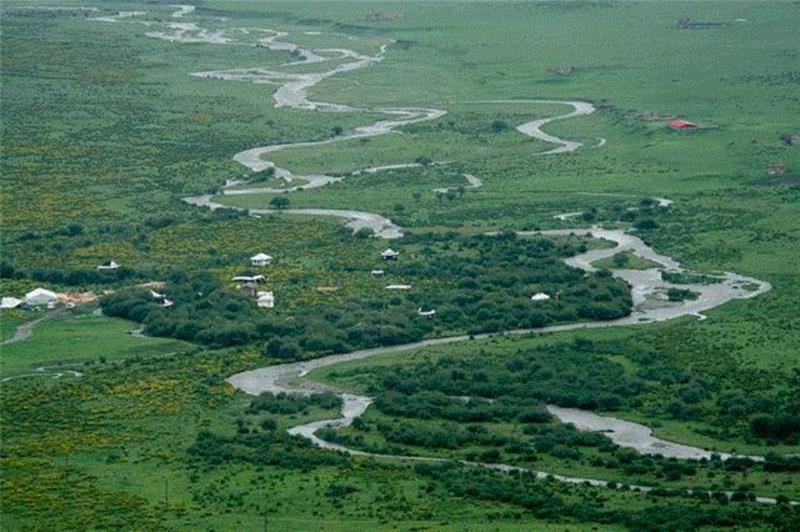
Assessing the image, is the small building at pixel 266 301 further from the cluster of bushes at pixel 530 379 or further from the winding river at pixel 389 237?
the cluster of bushes at pixel 530 379

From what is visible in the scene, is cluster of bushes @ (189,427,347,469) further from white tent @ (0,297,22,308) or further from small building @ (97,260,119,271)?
small building @ (97,260,119,271)

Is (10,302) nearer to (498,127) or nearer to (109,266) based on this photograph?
(109,266)

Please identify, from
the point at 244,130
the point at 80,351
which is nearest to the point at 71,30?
the point at 244,130

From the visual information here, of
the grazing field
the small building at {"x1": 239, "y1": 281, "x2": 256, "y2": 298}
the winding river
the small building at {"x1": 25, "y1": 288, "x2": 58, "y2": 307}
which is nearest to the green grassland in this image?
the grazing field

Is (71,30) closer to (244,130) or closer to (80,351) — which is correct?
(244,130)

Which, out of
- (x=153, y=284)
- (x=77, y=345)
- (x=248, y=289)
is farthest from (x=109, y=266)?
(x=77, y=345)

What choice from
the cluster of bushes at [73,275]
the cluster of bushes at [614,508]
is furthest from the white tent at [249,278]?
the cluster of bushes at [614,508]

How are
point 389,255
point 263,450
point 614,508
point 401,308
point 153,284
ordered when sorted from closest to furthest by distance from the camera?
point 614,508
point 263,450
point 401,308
point 153,284
point 389,255
